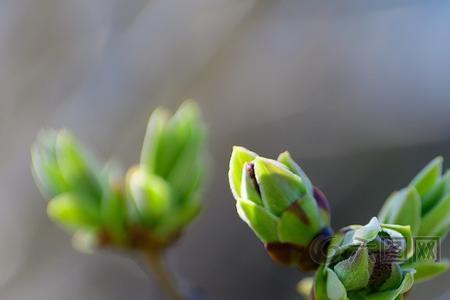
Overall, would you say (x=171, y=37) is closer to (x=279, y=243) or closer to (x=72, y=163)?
(x=72, y=163)

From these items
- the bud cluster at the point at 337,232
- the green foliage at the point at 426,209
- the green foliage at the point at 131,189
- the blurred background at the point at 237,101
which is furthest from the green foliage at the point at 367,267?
the blurred background at the point at 237,101

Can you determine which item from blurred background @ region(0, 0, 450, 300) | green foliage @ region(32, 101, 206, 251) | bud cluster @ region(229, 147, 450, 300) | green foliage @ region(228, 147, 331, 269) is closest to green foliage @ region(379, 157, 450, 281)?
bud cluster @ region(229, 147, 450, 300)

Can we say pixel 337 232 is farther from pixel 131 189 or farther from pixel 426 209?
pixel 131 189

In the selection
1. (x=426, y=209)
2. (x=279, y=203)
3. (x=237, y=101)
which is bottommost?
(x=426, y=209)

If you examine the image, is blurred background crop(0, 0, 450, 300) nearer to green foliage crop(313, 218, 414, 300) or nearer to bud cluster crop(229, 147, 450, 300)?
bud cluster crop(229, 147, 450, 300)

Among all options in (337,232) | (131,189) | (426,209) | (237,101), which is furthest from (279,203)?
(237,101)

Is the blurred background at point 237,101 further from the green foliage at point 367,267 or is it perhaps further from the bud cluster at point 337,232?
the green foliage at point 367,267

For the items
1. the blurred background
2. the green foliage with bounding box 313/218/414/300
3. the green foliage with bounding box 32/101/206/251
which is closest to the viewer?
the green foliage with bounding box 313/218/414/300

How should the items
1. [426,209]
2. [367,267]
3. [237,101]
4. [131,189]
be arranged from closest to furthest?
1. [367,267]
2. [426,209]
3. [131,189]
4. [237,101]
